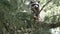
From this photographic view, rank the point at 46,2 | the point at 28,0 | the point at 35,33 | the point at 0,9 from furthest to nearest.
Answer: the point at 46,2 → the point at 28,0 → the point at 35,33 → the point at 0,9

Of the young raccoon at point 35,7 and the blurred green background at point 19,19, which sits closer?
the blurred green background at point 19,19

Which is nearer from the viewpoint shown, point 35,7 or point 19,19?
point 19,19

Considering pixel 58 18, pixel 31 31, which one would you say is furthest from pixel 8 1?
pixel 58 18

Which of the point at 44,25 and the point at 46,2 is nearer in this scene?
the point at 44,25

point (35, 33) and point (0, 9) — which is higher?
point (0, 9)

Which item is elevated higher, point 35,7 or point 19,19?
point 35,7

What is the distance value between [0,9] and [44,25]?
2.02 feet

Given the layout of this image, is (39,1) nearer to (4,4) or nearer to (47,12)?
(47,12)

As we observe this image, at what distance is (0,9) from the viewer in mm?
1837

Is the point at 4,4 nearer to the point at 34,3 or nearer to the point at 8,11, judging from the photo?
the point at 8,11

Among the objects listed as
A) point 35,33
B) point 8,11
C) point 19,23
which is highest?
point 8,11

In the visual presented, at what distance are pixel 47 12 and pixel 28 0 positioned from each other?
41 centimetres

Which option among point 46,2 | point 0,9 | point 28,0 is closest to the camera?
point 0,9

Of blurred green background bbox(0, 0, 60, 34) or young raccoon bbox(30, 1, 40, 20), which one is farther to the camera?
young raccoon bbox(30, 1, 40, 20)
